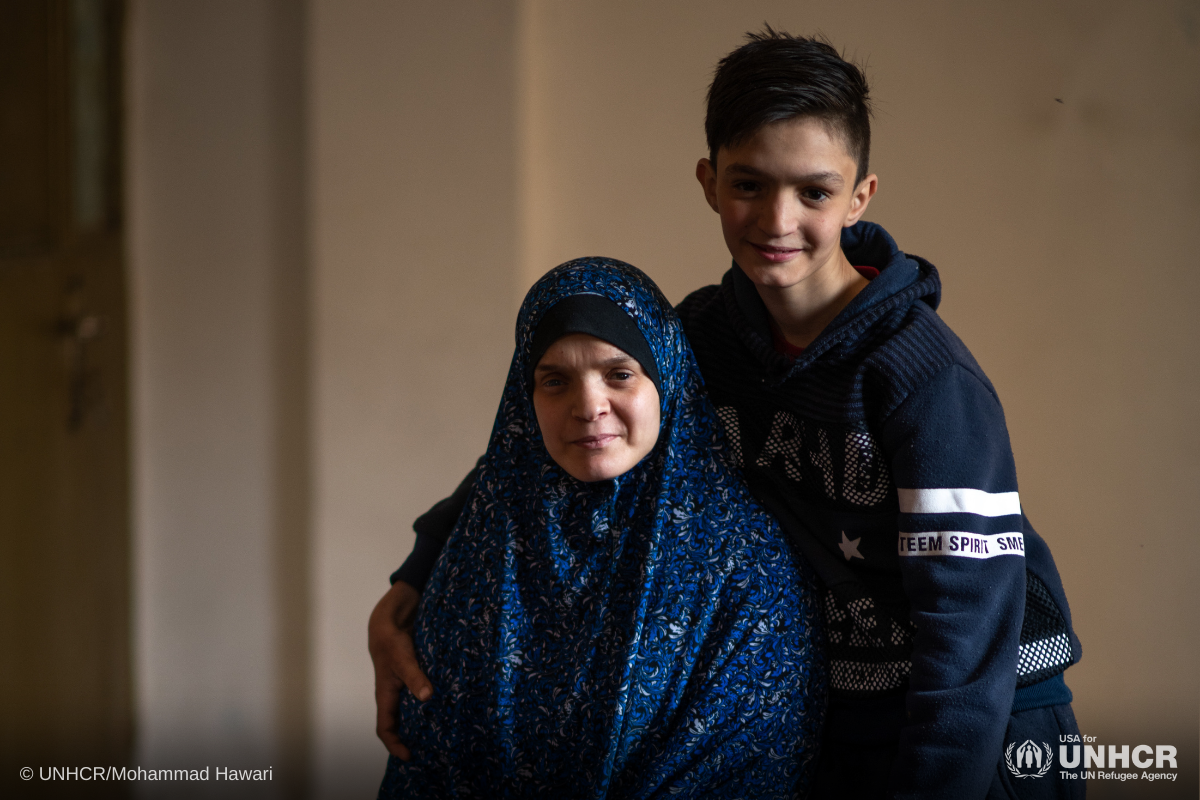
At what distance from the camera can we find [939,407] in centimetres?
114

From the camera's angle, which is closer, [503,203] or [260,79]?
[503,203]

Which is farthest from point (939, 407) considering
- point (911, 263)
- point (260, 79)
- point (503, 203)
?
point (260, 79)

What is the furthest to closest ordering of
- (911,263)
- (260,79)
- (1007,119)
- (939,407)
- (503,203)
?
(260,79) → (503,203) → (1007,119) → (911,263) → (939,407)

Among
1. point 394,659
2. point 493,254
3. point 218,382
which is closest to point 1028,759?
point 394,659

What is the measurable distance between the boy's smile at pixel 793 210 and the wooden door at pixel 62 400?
1.85 metres

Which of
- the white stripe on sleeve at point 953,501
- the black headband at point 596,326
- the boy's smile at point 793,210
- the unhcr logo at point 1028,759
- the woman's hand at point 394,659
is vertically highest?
the boy's smile at point 793,210

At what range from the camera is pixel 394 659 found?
4.56 ft

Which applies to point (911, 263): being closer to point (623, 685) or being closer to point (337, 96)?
point (623, 685)

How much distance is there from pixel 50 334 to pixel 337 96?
0.94 metres

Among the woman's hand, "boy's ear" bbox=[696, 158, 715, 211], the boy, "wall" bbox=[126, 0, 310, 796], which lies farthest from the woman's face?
"wall" bbox=[126, 0, 310, 796]

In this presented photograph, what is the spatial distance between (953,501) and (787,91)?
0.54 meters

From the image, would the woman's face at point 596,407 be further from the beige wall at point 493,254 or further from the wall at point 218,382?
the wall at point 218,382

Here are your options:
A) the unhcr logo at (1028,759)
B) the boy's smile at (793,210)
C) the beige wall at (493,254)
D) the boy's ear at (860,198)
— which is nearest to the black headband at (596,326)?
the boy's smile at (793,210)

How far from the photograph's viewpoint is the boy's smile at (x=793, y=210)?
1.17 metres
